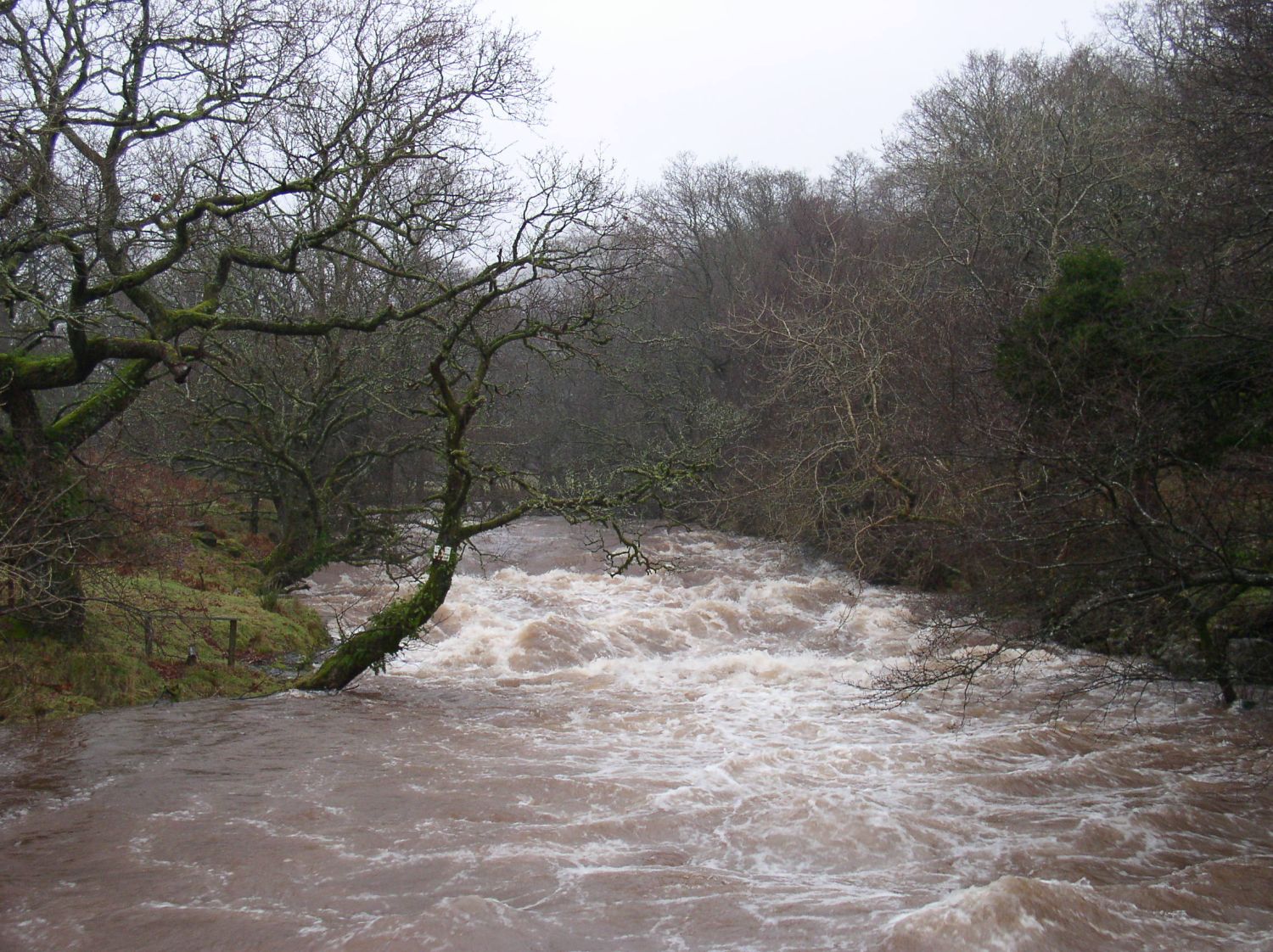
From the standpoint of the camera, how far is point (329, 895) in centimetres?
638

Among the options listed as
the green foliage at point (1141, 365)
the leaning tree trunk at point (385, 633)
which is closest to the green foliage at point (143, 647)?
the leaning tree trunk at point (385, 633)

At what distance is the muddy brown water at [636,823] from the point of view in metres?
6.09

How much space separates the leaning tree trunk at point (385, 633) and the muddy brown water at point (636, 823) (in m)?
0.43

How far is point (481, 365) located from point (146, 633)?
15.6 ft

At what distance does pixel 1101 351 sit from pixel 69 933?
32.7ft

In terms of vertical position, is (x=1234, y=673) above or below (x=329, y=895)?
above

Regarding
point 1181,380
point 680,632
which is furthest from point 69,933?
point 680,632

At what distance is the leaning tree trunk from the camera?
39.8ft

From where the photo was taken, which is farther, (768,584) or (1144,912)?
(768,584)

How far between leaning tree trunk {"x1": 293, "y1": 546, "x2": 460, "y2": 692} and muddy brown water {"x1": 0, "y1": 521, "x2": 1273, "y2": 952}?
1.40 ft

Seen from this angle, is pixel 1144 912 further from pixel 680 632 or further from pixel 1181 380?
pixel 680 632

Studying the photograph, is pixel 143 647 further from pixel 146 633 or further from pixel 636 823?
pixel 636 823

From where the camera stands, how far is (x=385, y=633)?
40.2 ft

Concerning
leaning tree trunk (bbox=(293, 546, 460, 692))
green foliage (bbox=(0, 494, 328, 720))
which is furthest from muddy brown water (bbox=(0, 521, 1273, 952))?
green foliage (bbox=(0, 494, 328, 720))
